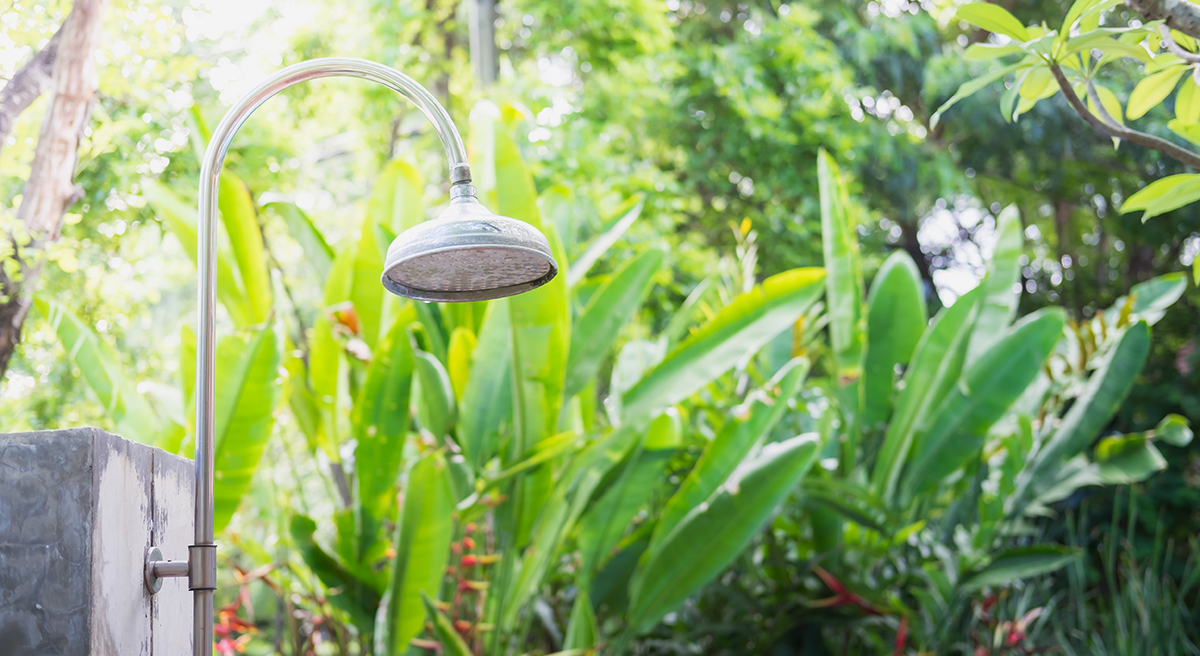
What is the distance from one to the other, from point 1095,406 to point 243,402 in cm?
227

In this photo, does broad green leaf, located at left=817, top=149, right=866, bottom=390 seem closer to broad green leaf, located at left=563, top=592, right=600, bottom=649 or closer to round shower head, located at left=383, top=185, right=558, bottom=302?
broad green leaf, located at left=563, top=592, right=600, bottom=649

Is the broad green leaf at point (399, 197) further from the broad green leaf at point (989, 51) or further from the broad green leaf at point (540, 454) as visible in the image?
the broad green leaf at point (989, 51)

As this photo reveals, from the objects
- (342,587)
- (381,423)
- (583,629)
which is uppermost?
(381,423)

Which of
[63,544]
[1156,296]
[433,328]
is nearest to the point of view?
[63,544]

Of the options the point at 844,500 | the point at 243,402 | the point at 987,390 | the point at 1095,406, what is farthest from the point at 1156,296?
the point at 243,402

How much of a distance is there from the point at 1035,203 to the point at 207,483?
6.18 metres

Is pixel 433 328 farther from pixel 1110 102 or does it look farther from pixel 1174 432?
pixel 1174 432

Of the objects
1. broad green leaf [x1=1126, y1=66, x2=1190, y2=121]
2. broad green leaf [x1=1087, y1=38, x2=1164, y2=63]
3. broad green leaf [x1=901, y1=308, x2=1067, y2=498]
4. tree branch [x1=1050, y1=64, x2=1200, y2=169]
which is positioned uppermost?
broad green leaf [x1=1087, y1=38, x2=1164, y2=63]

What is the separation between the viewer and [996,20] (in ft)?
3.02

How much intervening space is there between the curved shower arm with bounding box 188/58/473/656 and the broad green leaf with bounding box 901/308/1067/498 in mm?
1739

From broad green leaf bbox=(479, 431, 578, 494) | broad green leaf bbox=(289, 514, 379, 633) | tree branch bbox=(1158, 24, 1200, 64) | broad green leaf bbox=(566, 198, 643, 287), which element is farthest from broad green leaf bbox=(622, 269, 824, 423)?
tree branch bbox=(1158, 24, 1200, 64)

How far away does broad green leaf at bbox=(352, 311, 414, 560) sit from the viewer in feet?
6.08

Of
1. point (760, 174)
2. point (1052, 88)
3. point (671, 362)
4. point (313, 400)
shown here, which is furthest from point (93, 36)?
point (760, 174)

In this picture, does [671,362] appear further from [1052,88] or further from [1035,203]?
[1035,203]
